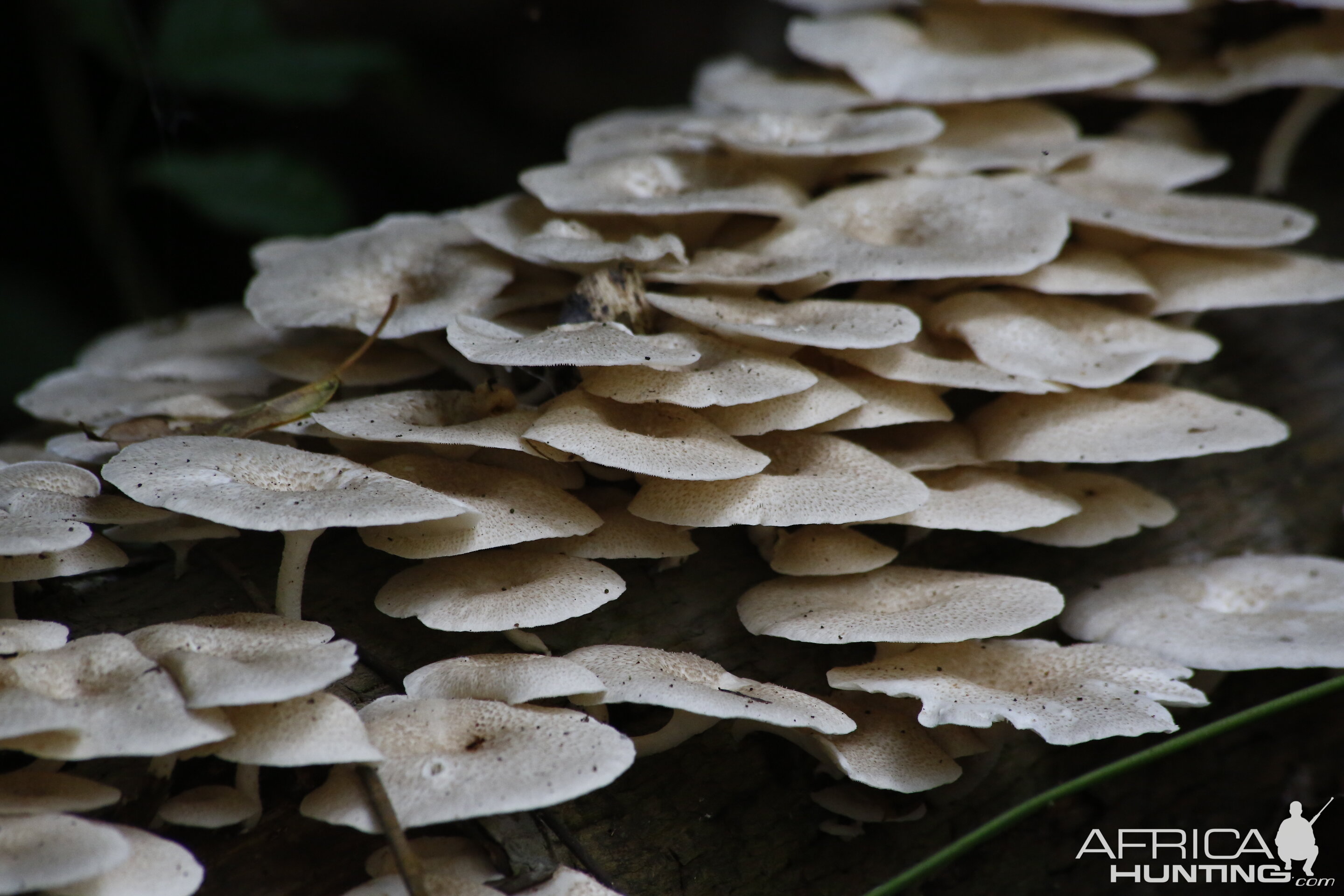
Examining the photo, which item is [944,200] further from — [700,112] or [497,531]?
[497,531]

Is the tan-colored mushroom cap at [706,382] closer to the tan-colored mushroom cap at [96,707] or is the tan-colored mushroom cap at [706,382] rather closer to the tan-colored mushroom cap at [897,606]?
the tan-colored mushroom cap at [897,606]

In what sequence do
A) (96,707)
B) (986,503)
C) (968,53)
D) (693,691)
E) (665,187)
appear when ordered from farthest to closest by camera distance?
(968,53)
(665,187)
(986,503)
(693,691)
(96,707)

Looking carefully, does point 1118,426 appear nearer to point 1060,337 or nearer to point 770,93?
point 1060,337

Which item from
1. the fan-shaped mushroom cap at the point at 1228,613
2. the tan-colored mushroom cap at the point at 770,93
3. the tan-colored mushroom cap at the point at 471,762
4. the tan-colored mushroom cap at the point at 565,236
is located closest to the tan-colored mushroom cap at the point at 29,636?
the tan-colored mushroom cap at the point at 471,762

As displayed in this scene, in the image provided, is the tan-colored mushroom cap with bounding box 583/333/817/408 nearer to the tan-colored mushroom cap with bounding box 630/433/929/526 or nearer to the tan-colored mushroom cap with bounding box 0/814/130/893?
the tan-colored mushroom cap with bounding box 630/433/929/526

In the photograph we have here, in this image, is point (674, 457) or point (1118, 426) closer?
point (674, 457)

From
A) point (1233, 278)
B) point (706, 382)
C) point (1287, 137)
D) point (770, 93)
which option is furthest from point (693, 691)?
point (1287, 137)
